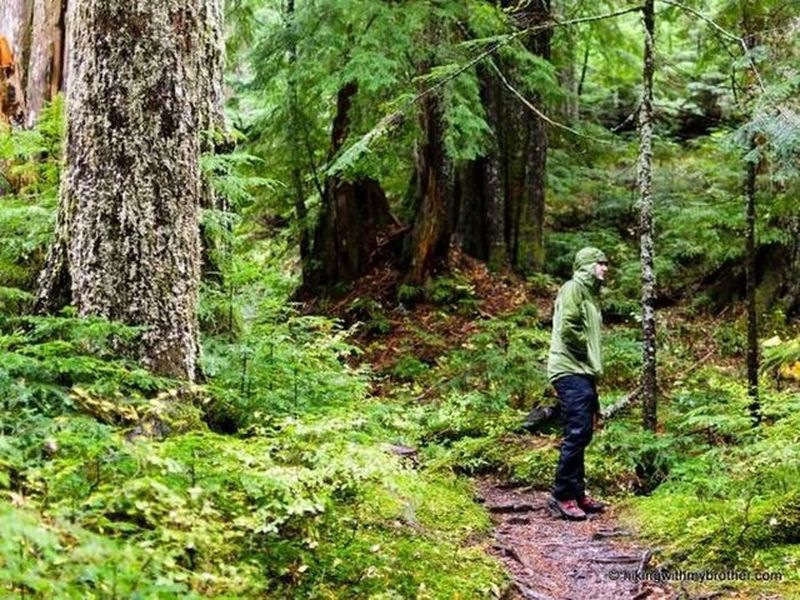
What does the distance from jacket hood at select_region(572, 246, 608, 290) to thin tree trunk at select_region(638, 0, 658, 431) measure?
917mm

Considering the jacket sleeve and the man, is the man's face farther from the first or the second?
the jacket sleeve

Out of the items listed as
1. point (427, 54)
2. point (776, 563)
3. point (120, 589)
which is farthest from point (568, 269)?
point (120, 589)

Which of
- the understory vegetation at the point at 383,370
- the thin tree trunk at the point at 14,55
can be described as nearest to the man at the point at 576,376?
the understory vegetation at the point at 383,370

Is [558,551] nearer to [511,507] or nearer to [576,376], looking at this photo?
[511,507]

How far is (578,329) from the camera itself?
6.44m

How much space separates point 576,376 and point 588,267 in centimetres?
89

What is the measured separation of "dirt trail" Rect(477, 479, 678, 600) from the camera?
4715mm

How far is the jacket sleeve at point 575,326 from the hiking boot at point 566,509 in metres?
1.14

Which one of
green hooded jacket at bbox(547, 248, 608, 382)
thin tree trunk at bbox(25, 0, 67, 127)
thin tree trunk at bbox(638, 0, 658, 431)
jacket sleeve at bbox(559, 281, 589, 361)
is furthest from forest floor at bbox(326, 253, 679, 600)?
thin tree trunk at bbox(25, 0, 67, 127)

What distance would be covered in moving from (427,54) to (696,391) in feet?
19.1

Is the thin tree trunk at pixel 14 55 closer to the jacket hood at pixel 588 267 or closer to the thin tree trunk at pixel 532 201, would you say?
the jacket hood at pixel 588 267

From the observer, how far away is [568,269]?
1505 cm

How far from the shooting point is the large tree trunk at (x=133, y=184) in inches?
175

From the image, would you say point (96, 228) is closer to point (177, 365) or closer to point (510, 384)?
point (177, 365)
